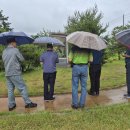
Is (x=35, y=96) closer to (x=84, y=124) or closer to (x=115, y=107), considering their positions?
(x=115, y=107)

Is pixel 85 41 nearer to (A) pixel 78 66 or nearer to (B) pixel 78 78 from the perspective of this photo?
(A) pixel 78 66

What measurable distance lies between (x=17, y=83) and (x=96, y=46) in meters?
2.21

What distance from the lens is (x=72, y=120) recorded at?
25.4 ft

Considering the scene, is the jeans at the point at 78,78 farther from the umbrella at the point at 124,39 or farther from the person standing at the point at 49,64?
the umbrella at the point at 124,39

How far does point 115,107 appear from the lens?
892 cm

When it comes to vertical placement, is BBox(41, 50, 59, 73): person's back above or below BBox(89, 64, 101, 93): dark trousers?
above

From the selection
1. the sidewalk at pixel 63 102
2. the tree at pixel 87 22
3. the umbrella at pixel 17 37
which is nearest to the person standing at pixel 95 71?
the sidewalk at pixel 63 102

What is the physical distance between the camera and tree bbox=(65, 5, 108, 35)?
2346 centimetres

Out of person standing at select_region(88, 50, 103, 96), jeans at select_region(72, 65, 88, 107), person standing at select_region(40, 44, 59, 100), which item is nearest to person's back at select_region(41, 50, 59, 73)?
person standing at select_region(40, 44, 59, 100)

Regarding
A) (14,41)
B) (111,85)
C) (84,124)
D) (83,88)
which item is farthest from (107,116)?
(111,85)

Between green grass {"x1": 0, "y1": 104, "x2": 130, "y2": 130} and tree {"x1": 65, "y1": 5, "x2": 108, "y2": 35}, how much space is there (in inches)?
592

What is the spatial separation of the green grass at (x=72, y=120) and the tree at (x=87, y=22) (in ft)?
49.3

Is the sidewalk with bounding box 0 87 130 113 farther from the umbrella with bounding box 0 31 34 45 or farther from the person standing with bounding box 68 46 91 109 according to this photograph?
the umbrella with bounding box 0 31 34 45

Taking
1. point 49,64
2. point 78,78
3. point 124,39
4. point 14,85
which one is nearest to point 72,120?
point 78,78
